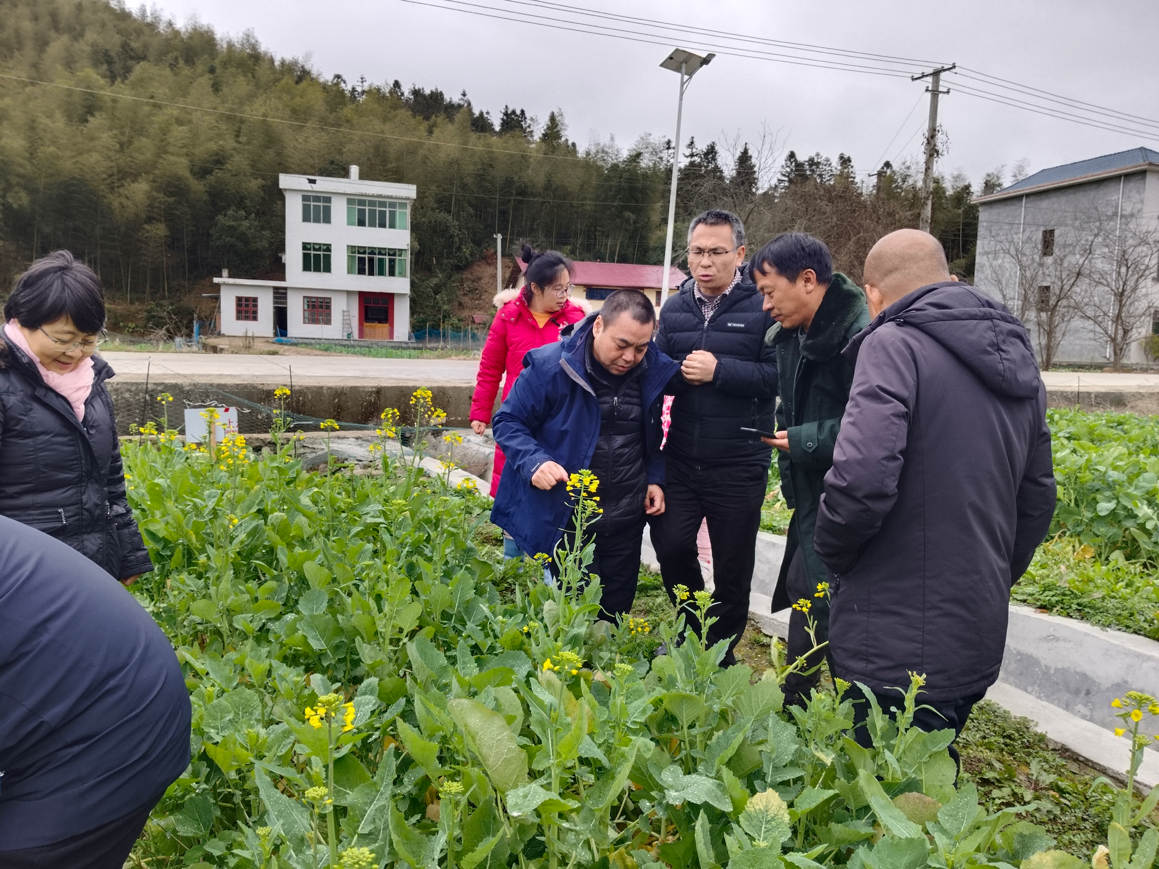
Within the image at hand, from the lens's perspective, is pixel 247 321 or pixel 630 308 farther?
pixel 247 321

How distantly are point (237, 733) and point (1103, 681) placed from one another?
145 inches

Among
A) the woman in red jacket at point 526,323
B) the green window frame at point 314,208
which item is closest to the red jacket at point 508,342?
the woman in red jacket at point 526,323

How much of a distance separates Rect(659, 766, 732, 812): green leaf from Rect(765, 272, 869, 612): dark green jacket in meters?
1.44

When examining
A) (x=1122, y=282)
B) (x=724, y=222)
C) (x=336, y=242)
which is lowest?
(x=724, y=222)

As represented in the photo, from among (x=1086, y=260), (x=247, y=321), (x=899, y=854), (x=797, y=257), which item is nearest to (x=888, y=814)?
(x=899, y=854)

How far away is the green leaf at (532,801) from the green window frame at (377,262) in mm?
45010

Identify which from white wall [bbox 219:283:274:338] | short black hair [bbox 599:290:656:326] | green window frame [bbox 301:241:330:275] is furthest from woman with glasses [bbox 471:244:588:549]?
green window frame [bbox 301:241:330:275]

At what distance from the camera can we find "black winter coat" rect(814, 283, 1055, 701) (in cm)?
212

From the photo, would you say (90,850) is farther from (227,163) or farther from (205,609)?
(227,163)

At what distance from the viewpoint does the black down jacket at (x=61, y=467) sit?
243 cm

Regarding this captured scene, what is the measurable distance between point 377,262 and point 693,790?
148ft

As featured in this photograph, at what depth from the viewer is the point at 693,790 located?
1453mm

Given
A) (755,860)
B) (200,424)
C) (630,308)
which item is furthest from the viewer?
(200,424)

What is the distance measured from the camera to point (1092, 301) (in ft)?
105
